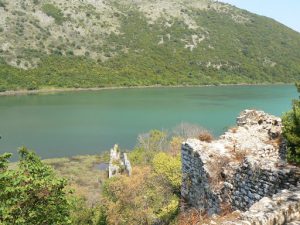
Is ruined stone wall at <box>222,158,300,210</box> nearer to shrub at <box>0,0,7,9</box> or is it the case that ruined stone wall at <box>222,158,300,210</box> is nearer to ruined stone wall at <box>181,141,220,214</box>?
ruined stone wall at <box>181,141,220,214</box>

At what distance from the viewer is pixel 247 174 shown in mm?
10352

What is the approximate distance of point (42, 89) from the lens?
146 m

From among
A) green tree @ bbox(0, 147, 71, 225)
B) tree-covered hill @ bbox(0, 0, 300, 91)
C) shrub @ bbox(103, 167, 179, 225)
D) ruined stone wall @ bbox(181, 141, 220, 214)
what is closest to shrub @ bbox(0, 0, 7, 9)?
tree-covered hill @ bbox(0, 0, 300, 91)

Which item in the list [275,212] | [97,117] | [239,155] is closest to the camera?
[275,212]

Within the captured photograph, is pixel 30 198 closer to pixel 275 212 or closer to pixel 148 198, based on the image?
pixel 275 212

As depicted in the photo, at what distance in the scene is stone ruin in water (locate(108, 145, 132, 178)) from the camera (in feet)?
153

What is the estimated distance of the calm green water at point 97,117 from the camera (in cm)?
6750

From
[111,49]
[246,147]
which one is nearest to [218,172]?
[246,147]

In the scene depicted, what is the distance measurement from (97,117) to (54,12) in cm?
11211

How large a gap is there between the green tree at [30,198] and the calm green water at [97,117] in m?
49.6

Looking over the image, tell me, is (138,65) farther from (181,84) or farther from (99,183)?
(99,183)

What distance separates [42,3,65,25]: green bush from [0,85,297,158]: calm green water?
6208 cm

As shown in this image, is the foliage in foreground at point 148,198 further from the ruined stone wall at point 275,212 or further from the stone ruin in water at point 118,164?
the stone ruin in water at point 118,164

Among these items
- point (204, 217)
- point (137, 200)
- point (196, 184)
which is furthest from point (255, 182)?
point (137, 200)
